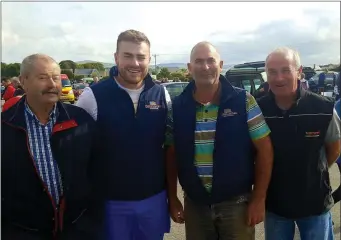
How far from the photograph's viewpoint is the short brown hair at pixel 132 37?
2.76 meters

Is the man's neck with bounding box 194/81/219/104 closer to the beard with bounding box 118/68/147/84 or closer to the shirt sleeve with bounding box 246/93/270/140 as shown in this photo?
the shirt sleeve with bounding box 246/93/270/140

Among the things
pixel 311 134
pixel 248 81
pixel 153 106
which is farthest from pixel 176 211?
pixel 248 81

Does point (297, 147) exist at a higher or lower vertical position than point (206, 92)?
lower

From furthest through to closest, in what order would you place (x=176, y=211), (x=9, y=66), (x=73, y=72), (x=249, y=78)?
(x=73, y=72) → (x=9, y=66) → (x=249, y=78) → (x=176, y=211)

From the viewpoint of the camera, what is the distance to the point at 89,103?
2.75 metres

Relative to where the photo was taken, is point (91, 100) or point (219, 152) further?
point (91, 100)

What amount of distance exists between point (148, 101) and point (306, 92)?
1192 millimetres

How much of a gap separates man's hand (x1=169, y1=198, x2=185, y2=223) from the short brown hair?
1.28 m

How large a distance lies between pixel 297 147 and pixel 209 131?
25.2 inches

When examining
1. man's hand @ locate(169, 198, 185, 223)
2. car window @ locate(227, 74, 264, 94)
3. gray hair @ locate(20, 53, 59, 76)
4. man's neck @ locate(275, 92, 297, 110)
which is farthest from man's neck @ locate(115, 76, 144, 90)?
car window @ locate(227, 74, 264, 94)

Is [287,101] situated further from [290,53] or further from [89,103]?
[89,103]

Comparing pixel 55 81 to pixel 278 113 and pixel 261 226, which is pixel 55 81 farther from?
pixel 261 226

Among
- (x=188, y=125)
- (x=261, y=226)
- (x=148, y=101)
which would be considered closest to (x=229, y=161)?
(x=188, y=125)

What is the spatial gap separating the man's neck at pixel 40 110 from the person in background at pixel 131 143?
12.7 inches
